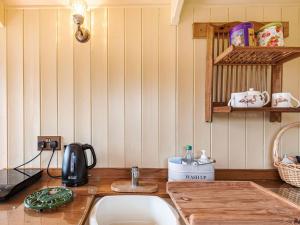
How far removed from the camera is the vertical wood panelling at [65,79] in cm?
128

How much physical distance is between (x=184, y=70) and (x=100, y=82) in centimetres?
50

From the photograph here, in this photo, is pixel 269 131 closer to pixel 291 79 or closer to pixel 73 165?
pixel 291 79

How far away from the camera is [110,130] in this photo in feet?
4.18

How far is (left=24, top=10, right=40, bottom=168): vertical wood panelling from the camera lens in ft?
4.19

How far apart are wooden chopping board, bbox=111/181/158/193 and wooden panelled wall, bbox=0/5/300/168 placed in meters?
0.14

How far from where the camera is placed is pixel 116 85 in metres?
1.27

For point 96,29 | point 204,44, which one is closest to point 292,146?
point 204,44

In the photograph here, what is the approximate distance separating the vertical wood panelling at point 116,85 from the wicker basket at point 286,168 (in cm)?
85

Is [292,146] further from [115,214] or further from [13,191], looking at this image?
[13,191]

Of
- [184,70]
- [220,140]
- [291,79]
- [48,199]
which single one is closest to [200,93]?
[184,70]

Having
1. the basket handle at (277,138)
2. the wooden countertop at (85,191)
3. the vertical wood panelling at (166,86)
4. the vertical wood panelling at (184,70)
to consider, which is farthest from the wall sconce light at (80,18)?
the basket handle at (277,138)

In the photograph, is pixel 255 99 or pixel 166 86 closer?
pixel 255 99

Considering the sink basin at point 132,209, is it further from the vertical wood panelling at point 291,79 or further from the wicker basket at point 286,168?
the vertical wood panelling at point 291,79

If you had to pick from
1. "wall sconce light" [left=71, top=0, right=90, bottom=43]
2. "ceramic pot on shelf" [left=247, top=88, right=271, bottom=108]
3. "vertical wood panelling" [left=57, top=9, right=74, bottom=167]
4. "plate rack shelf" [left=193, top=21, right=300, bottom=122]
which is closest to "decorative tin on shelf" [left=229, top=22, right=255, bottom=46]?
"plate rack shelf" [left=193, top=21, right=300, bottom=122]
